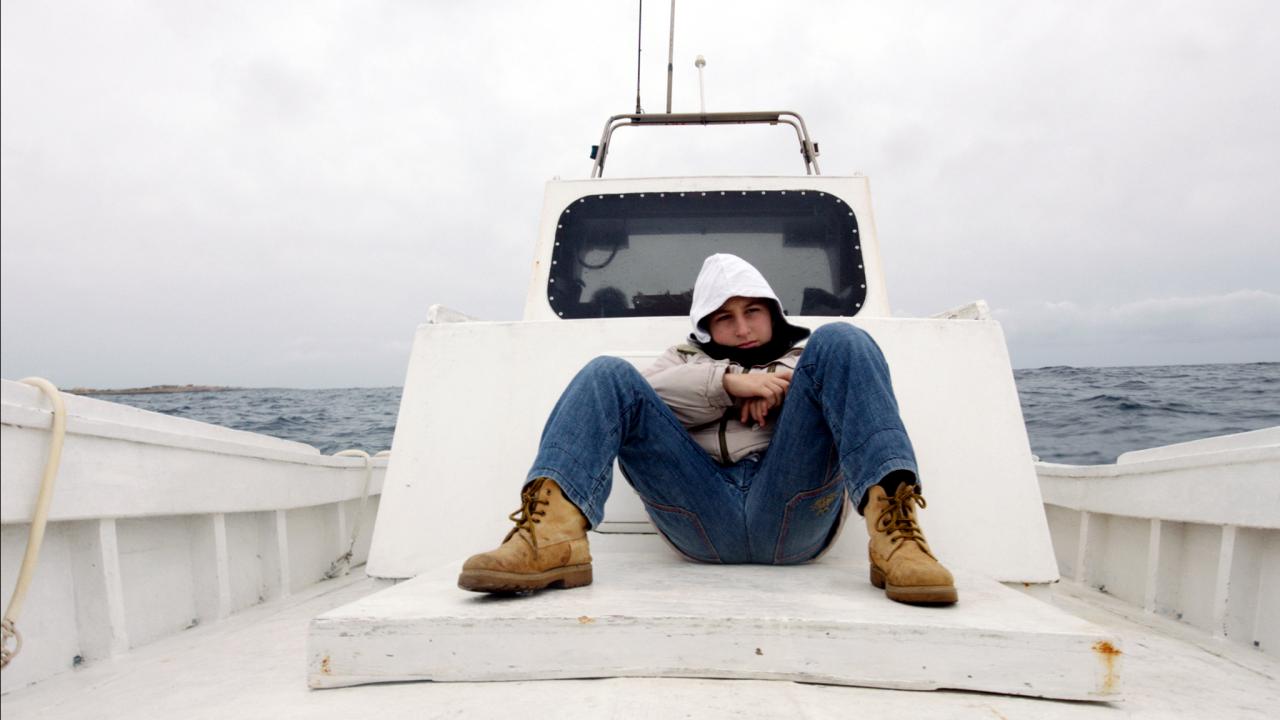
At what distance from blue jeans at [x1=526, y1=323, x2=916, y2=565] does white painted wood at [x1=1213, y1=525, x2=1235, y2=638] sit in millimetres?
1236

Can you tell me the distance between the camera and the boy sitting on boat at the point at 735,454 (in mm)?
1662

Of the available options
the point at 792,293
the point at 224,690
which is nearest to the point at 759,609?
the point at 224,690

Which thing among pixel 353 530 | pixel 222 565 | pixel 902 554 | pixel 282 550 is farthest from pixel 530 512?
pixel 353 530

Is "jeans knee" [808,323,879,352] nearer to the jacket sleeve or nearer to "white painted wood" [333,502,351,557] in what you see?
the jacket sleeve

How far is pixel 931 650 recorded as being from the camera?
1.41m

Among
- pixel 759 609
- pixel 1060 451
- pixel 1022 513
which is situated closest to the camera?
pixel 759 609

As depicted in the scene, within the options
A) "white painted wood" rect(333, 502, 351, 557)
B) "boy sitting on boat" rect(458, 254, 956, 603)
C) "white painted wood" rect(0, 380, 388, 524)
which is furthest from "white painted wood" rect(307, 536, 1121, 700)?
"white painted wood" rect(333, 502, 351, 557)

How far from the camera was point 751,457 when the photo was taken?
2.00m

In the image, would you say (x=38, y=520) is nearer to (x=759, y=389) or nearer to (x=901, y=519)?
(x=759, y=389)

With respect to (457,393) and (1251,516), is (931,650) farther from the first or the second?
(457,393)

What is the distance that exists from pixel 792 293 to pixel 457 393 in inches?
61.4

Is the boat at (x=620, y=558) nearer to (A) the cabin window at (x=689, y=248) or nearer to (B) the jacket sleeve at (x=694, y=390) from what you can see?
(A) the cabin window at (x=689, y=248)

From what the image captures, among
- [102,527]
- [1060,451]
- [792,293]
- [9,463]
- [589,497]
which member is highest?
[792,293]

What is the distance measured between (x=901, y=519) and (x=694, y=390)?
571 millimetres
